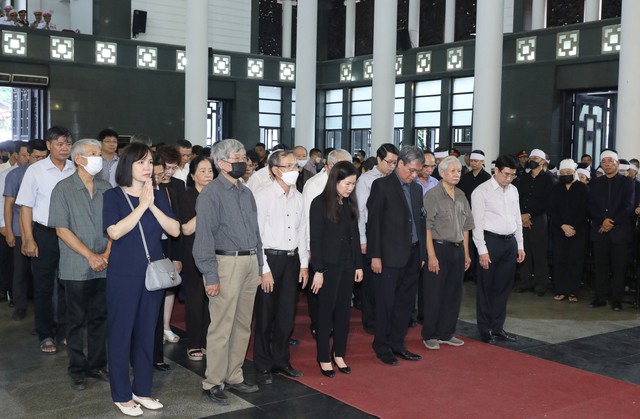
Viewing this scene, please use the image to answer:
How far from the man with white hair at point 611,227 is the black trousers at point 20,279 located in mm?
6662

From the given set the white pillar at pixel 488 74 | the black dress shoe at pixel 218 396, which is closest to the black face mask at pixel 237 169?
the black dress shoe at pixel 218 396

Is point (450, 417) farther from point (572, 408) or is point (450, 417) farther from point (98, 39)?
point (98, 39)

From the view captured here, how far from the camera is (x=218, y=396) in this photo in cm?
504

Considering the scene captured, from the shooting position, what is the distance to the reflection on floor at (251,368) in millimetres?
4867

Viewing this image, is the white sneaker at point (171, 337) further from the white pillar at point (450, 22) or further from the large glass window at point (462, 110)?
the white pillar at point (450, 22)

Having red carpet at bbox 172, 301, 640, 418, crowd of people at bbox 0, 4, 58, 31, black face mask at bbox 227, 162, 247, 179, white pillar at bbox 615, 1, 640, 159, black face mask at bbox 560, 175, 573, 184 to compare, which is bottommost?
red carpet at bbox 172, 301, 640, 418

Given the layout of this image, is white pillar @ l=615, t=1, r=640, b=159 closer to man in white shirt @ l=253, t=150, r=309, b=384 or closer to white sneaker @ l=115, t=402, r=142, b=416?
man in white shirt @ l=253, t=150, r=309, b=384

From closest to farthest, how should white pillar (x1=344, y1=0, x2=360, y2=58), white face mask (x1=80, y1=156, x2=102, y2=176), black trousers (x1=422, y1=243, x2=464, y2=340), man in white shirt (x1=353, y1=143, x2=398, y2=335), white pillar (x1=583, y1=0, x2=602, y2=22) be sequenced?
white face mask (x1=80, y1=156, x2=102, y2=176) < black trousers (x1=422, y1=243, x2=464, y2=340) < man in white shirt (x1=353, y1=143, x2=398, y2=335) < white pillar (x1=583, y1=0, x2=602, y2=22) < white pillar (x1=344, y1=0, x2=360, y2=58)

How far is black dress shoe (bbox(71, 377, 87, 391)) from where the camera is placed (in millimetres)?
5230

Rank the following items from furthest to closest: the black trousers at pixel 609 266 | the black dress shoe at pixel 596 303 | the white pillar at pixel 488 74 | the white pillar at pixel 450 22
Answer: the white pillar at pixel 450 22 < the white pillar at pixel 488 74 < the black dress shoe at pixel 596 303 < the black trousers at pixel 609 266

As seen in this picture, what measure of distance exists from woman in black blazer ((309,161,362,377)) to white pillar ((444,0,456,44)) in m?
15.0

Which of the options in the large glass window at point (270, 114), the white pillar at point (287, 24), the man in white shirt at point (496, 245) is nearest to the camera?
the man in white shirt at point (496, 245)

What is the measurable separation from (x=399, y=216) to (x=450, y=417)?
75.0 inches

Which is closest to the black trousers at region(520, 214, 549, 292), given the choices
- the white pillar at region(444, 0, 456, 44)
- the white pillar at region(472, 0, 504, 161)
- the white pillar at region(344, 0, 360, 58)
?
the white pillar at region(472, 0, 504, 161)
